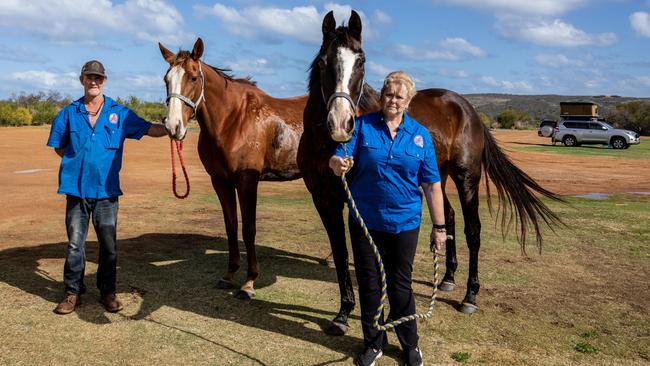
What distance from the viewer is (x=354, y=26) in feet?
13.0

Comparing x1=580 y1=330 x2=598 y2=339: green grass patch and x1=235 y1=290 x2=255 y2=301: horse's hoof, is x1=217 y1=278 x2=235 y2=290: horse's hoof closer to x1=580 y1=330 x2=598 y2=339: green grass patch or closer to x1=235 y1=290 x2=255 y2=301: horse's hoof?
x1=235 y1=290 x2=255 y2=301: horse's hoof

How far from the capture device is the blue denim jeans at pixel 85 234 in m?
4.52

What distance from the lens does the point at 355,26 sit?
13.0 feet

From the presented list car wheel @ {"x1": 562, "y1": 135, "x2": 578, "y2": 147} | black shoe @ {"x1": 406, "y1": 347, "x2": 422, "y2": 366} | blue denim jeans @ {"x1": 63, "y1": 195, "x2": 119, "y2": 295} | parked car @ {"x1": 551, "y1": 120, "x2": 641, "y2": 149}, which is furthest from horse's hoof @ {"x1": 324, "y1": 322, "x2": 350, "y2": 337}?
car wheel @ {"x1": 562, "y1": 135, "x2": 578, "y2": 147}

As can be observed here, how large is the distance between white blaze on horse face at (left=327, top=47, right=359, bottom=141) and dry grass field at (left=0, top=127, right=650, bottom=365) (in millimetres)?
1607

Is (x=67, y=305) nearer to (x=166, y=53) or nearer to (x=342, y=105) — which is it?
(x=166, y=53)

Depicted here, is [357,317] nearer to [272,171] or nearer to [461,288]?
[461,288]

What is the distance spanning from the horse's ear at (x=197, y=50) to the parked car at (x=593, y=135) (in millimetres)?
31049

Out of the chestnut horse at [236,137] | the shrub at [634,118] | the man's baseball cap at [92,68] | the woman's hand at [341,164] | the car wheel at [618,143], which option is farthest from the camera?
the shrub at [634,118]

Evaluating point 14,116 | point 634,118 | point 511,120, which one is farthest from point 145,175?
point 511,120

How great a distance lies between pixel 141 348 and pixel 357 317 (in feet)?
5.77

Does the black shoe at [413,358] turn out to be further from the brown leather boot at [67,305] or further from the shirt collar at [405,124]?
the brown leather boot at [67,305]

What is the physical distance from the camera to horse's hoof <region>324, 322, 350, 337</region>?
13.8ft

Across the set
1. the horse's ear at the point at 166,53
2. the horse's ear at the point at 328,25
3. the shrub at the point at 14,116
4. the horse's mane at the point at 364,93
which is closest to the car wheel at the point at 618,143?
the horse's mane at the point at 364,93
